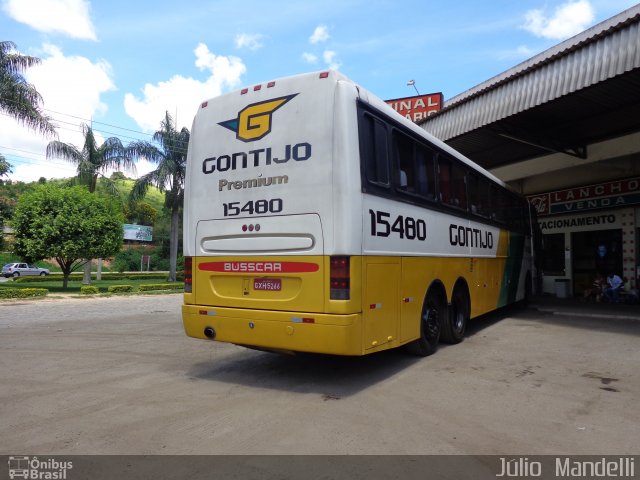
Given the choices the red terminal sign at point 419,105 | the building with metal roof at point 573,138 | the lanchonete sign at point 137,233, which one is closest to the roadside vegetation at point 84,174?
the red terminal sign at point 419,105

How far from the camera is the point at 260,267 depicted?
565 cm

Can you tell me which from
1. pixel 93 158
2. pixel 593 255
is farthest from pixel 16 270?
pixel 593 255

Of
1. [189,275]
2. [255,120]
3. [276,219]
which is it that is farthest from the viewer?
[189,275]

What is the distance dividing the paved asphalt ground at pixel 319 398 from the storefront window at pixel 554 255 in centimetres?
1029

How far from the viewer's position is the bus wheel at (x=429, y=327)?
696 centimetres

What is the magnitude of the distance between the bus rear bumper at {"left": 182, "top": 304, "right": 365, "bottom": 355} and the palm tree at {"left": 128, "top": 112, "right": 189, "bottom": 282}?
83.7 feet

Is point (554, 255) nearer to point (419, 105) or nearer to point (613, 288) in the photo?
point (613, 288)

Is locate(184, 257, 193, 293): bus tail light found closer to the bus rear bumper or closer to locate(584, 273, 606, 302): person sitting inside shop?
the bus rear bumper

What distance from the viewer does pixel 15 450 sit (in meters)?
3.78

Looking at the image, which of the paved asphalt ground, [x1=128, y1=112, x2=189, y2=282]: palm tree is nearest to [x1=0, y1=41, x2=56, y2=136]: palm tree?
[x1=128, y1=112, x2=189, y2=282]: palm tree

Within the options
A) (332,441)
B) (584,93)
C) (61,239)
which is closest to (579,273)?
(584,93)

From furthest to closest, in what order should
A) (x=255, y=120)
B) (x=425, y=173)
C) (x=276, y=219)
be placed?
(x=425, y=173)
(x=255, y=120)
(x=276, y=219)

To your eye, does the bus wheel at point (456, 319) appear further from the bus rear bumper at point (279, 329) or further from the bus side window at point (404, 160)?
the bus rear bumper at point (279, 329)

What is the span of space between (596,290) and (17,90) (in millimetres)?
24660
